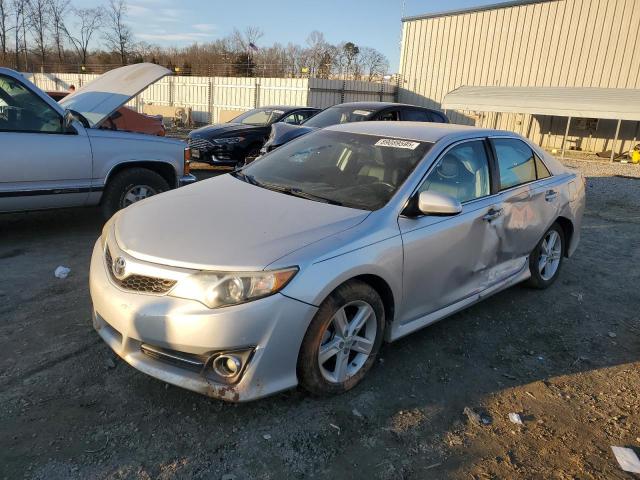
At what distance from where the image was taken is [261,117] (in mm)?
12680

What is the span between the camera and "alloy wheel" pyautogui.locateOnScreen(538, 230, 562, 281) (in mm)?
4966

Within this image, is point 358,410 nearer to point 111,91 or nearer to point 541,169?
point 541,169

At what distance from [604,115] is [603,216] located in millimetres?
12761

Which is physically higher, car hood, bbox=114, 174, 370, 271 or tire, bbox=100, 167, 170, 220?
car hood, bbox=114, 174, 370, 271

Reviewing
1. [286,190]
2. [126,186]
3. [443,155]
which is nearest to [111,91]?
[126,186]

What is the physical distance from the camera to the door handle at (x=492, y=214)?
3861 mm

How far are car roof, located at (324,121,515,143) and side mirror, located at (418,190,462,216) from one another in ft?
2.31

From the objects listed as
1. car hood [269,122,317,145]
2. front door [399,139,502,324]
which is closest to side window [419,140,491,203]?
front door [399,139,502,324]

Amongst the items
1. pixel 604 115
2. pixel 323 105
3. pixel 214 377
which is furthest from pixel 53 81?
pixel 214 377

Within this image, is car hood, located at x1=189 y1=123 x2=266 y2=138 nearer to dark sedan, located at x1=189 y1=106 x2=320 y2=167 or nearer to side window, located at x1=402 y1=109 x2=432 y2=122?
dark sedan, located at x1=189 y1=106 x2=320 y2=167

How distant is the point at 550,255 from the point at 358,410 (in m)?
3.09

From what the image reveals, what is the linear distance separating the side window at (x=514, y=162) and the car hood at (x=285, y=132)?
4424mm

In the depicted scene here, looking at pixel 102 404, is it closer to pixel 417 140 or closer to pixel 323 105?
pixel 417 140

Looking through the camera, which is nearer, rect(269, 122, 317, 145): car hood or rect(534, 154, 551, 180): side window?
rect(534, 154, 551, 180): side window
